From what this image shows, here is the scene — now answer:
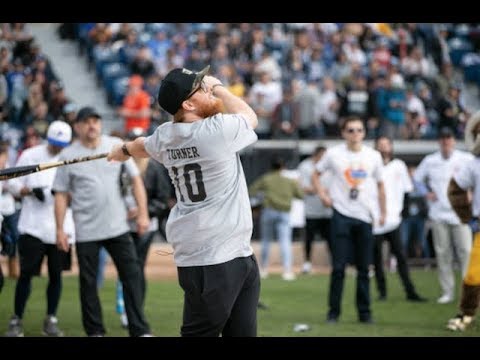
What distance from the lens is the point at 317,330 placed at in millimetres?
11695

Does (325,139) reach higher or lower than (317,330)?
higher

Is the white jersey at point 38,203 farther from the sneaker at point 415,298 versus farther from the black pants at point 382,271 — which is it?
the sneaker at point 415,298

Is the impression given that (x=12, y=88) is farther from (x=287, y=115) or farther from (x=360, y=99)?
(x=360, y=99)

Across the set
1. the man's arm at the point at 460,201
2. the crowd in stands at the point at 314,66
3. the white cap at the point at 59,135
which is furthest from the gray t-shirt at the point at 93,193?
the crowd in stands at the point at 314,66

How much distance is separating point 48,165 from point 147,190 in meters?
4.29

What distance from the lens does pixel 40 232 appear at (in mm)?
11469

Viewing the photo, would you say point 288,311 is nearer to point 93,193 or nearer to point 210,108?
point 93,193

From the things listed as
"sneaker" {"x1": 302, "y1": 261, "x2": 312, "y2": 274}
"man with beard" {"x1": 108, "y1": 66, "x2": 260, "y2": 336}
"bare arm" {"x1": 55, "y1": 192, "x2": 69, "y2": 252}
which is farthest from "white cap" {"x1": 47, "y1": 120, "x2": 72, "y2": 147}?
"sneaker" {"x1": 302, "y1": 261, "x2": 312, "y2": 274}

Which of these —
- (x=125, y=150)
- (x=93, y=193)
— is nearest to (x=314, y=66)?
(x=93, y=193)

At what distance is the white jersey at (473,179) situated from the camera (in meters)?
10.6

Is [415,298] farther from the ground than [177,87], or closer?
closer

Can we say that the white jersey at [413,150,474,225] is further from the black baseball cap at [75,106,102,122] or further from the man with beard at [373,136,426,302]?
the black baseball cap at [75,106,102,122]

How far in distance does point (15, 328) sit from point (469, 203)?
4.83 meters

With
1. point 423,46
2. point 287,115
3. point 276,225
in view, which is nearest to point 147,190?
point 276,225
